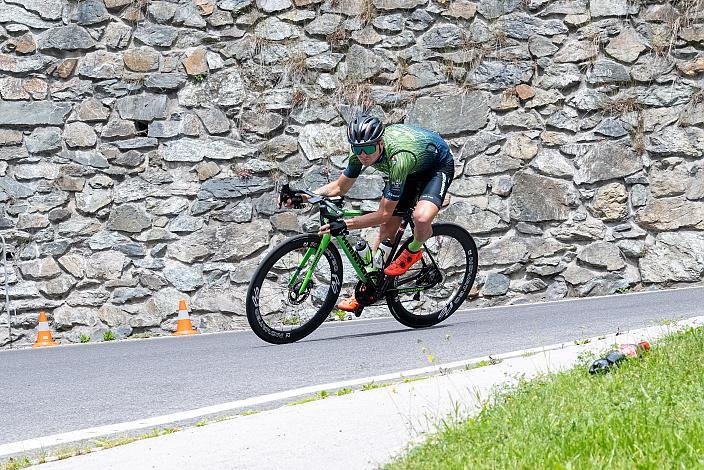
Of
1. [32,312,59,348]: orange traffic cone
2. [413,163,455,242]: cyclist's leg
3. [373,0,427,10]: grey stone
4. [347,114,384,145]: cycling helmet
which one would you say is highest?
[373,0,427,10]: grey stone

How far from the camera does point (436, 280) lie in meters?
8.57

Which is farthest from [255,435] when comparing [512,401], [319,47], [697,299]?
[319,47]

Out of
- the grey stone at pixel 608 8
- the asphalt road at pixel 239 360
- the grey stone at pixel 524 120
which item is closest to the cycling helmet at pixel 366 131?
the asphalt road at pixel 239 360

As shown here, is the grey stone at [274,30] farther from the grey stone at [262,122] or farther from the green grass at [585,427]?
the green grass at [585,427]

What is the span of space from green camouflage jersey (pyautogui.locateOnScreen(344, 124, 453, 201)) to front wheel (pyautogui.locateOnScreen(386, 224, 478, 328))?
63 cm

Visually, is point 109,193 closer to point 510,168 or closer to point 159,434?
point 510,168

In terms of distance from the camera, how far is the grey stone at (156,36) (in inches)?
489

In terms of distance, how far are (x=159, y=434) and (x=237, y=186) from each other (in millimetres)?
7689

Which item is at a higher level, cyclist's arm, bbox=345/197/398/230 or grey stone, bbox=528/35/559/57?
grey stone, bbox=528/35/559/57

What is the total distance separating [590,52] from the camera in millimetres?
12234

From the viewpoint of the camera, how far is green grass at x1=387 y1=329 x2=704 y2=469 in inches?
133

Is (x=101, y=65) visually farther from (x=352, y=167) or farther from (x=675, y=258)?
(x=675, y=258)

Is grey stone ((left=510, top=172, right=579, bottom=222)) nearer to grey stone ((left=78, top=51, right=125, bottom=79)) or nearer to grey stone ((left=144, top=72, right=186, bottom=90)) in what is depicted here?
grey stone ((left=144, top=72, right=186, bottom=90))

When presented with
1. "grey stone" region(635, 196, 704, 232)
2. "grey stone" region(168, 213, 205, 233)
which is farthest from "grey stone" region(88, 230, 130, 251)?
"grey stone" region(635, 196, 704, 232)
